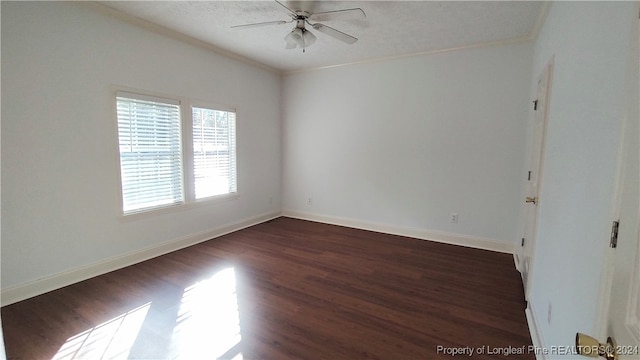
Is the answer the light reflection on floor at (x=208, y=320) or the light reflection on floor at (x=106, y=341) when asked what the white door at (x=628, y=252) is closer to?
the light reflection on floor at (x=208, y=320)

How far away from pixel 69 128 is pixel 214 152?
1.68 metres

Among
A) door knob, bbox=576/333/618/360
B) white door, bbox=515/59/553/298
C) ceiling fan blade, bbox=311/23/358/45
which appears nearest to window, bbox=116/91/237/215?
ceiling fan blade, bbox=311/23/358/45

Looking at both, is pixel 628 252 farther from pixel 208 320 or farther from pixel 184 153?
pixel 184 153

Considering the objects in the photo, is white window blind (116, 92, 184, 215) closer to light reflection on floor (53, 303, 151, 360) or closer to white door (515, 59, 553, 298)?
light reflection on floor (53, 303, 151, 360)

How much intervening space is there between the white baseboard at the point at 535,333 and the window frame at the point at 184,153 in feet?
12.5

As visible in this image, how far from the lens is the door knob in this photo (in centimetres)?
63

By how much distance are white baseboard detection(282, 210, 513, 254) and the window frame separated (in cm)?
173

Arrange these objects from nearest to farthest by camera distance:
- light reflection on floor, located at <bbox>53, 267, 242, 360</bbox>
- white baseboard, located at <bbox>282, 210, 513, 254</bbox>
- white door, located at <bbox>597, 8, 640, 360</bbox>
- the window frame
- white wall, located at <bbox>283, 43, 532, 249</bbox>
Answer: white door, located at <bbox>597, 8, 640, 360</bbox>
light reflection on floor, located at <bbox>53, 267, 242, 360</bbox>
the window frame
white wall, located at <bbox>283, 43, 532, 249</bbox>
white baseboard, located at <bbox>282, 210, 513, 254</bbox>

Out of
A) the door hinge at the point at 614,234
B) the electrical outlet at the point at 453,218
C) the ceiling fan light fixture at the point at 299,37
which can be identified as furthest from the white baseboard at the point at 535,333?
the ceiling fan light fixture at the point at 299,37

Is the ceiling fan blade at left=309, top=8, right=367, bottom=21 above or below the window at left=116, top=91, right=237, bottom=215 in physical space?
above

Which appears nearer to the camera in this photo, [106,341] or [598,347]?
[598,347]

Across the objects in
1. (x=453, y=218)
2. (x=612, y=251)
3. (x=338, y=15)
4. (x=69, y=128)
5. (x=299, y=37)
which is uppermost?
(x=338, y=15)

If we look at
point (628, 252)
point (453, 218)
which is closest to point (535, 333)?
point (628, 252)

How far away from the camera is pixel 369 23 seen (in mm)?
3010
